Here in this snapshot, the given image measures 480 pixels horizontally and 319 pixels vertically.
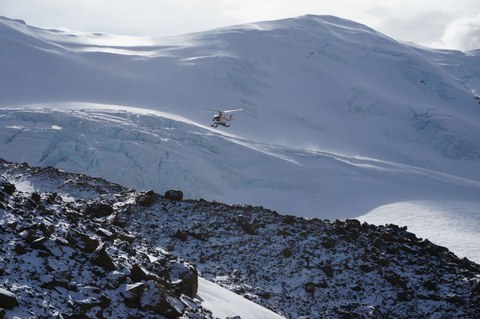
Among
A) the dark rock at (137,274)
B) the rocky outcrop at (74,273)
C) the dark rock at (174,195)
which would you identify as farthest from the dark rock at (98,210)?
the dark rock at (137,274)

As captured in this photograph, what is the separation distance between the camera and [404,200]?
38812 millimetres

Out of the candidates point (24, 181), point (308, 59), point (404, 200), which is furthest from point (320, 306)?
point (308, 59)

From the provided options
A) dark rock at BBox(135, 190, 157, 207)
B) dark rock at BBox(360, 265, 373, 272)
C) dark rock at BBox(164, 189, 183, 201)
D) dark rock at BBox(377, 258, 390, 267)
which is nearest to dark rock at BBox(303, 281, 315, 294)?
dark rock at BBox(360, 265, 373, 272)

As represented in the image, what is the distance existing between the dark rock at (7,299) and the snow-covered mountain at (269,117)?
24397 millimetres

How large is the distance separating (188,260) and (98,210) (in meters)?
3.17

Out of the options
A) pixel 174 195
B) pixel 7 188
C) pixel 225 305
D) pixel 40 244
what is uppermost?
pixel 7 188

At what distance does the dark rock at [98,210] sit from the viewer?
14984mm

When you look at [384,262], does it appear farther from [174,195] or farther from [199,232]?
[174,195]

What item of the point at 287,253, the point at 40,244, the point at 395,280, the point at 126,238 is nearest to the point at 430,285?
the point at 395,280

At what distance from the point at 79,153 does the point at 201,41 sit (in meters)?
49.0

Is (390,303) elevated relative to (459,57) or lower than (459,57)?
lower

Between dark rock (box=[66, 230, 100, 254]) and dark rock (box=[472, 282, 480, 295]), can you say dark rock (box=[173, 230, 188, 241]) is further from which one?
dark rock (box=[472, 282, 480, 295])

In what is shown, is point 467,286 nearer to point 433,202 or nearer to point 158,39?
point 433,202

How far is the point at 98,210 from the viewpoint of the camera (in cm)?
1509
